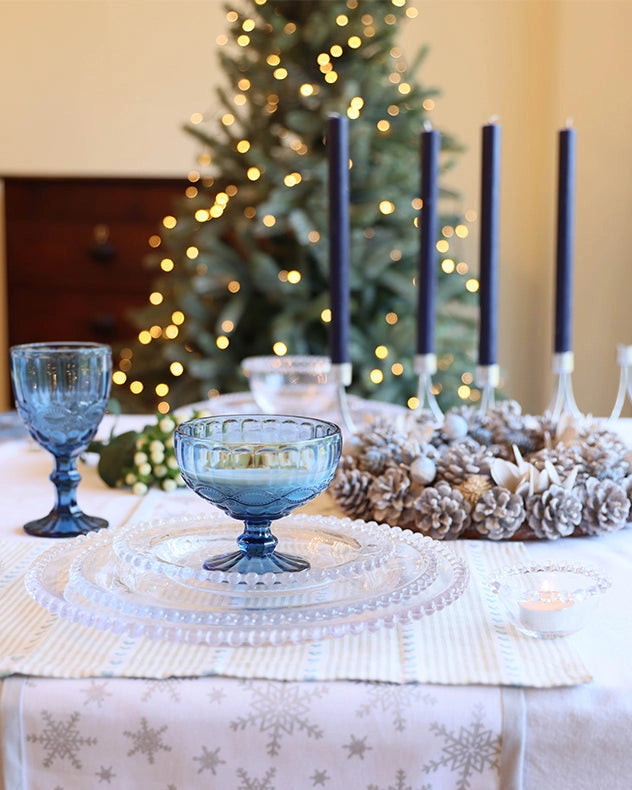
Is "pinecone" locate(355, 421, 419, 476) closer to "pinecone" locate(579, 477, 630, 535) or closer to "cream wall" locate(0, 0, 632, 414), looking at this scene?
"pinecone" locate(579, 477, 630, 535)

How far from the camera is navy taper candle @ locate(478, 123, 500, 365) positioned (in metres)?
1.16

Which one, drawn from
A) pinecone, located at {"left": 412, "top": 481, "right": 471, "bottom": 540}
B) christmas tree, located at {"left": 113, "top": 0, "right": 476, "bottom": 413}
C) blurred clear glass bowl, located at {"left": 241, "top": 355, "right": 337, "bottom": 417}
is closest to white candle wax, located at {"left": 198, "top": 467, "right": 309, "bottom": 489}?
pinecone, located at {"left": 412, "top": 481, "right": 471, "bottom": 540}

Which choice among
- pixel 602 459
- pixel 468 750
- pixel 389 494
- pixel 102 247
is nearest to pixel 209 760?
pixel 468 750

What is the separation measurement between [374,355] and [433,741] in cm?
196

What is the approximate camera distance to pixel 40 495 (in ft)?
3.22

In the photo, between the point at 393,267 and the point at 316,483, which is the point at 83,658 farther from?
the point at 393,267

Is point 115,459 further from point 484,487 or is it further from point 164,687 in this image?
point 164,687

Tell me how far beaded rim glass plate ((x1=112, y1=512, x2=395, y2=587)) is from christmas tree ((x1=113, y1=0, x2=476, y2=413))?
1.62m

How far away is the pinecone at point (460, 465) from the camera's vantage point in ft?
2.67

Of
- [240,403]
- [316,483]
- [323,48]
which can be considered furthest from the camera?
[323,48]

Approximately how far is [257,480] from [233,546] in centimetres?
10

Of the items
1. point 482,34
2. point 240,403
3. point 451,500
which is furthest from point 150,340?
point 451,500

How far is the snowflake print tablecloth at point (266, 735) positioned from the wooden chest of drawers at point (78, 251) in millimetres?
3010

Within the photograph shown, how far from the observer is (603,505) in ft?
2.63
